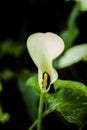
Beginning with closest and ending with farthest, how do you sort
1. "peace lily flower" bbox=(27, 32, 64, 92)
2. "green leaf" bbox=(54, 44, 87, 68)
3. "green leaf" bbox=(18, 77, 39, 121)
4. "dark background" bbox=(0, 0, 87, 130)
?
"peace lily flower" bbox=(27, 32, 64, 92)
"green leaf" bbox=(54, 44, 87, 68)
"green leaf" bbox=(18, 77, 39, 121)
"dark background" bbox=(0, 0, 87, 130)

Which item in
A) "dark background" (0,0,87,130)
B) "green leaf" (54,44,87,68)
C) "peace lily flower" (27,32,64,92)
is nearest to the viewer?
"peace lily flower" (27,32,64,92)

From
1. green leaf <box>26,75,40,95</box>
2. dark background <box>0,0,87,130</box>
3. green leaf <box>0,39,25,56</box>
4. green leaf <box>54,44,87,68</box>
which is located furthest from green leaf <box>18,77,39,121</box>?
green leaf <box>26,75,40,95</box>

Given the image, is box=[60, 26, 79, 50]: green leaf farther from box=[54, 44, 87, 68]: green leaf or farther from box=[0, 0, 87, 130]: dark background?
box=[54, 44, 87, 68]: green leaf

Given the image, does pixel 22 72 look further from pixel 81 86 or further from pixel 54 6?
pixel 81 86

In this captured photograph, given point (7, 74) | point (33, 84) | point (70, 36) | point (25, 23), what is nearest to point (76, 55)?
point (33, 84)

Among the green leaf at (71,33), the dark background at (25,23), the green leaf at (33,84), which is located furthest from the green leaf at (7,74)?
the green leaf at (33,84)

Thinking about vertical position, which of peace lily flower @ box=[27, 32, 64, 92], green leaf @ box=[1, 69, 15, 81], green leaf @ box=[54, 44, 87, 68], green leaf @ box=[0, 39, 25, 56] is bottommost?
A: green leaf @ box=[1, 69, 15, 81]

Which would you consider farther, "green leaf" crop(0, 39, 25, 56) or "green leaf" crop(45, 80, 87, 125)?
"green leaf" crop(0, 39, 25, 56)

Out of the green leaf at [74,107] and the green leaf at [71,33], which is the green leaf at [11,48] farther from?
the green leaf at [74,107]

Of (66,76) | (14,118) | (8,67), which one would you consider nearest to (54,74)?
Answer: (66,76)
